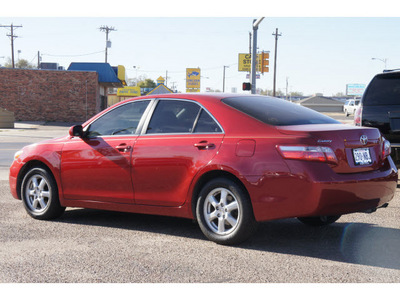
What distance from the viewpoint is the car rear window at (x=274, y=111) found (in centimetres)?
584

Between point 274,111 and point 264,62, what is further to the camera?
point 264,62

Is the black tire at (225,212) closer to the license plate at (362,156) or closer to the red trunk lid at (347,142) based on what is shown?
the red trunk lid at (347,142)

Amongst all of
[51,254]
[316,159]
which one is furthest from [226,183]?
[51,254]

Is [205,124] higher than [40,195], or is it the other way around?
[205,124]

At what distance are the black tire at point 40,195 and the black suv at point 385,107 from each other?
5013 mm

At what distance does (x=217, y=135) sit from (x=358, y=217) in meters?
2.61

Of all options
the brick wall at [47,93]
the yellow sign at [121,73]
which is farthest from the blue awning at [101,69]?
the yellow sign at [121,73]

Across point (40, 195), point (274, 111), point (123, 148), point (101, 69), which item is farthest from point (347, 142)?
point (101, 69)

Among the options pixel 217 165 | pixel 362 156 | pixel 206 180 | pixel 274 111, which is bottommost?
pixel 206 180

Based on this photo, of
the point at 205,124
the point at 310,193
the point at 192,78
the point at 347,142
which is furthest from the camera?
the point at 192,78

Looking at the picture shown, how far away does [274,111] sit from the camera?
20.0ft

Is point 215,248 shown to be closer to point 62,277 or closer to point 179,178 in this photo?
point 179,178

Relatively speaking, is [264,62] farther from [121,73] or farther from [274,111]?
[274,111]

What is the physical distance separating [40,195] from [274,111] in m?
3.16
